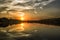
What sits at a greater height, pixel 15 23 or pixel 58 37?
pixel 15 23

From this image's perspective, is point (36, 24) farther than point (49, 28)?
Yes

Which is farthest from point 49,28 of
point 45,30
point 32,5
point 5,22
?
point 5,22

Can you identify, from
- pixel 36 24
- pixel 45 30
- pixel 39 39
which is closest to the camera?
pixel 39 39

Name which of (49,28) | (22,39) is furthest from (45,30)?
(22,39)

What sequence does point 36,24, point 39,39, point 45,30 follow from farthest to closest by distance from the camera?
point 36,24 < point 45,30 < point 39,39

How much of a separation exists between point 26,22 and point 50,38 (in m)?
2.32

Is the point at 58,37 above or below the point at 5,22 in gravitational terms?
below

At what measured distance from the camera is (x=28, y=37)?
793 cm

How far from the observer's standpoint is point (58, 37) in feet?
26.0

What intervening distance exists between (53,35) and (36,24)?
1647 mm

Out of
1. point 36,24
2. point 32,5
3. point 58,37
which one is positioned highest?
point 32,5

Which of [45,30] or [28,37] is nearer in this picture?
[28,37]

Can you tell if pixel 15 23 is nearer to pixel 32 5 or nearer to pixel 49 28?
pixel 32 5

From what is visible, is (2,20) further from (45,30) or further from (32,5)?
(45,30)
